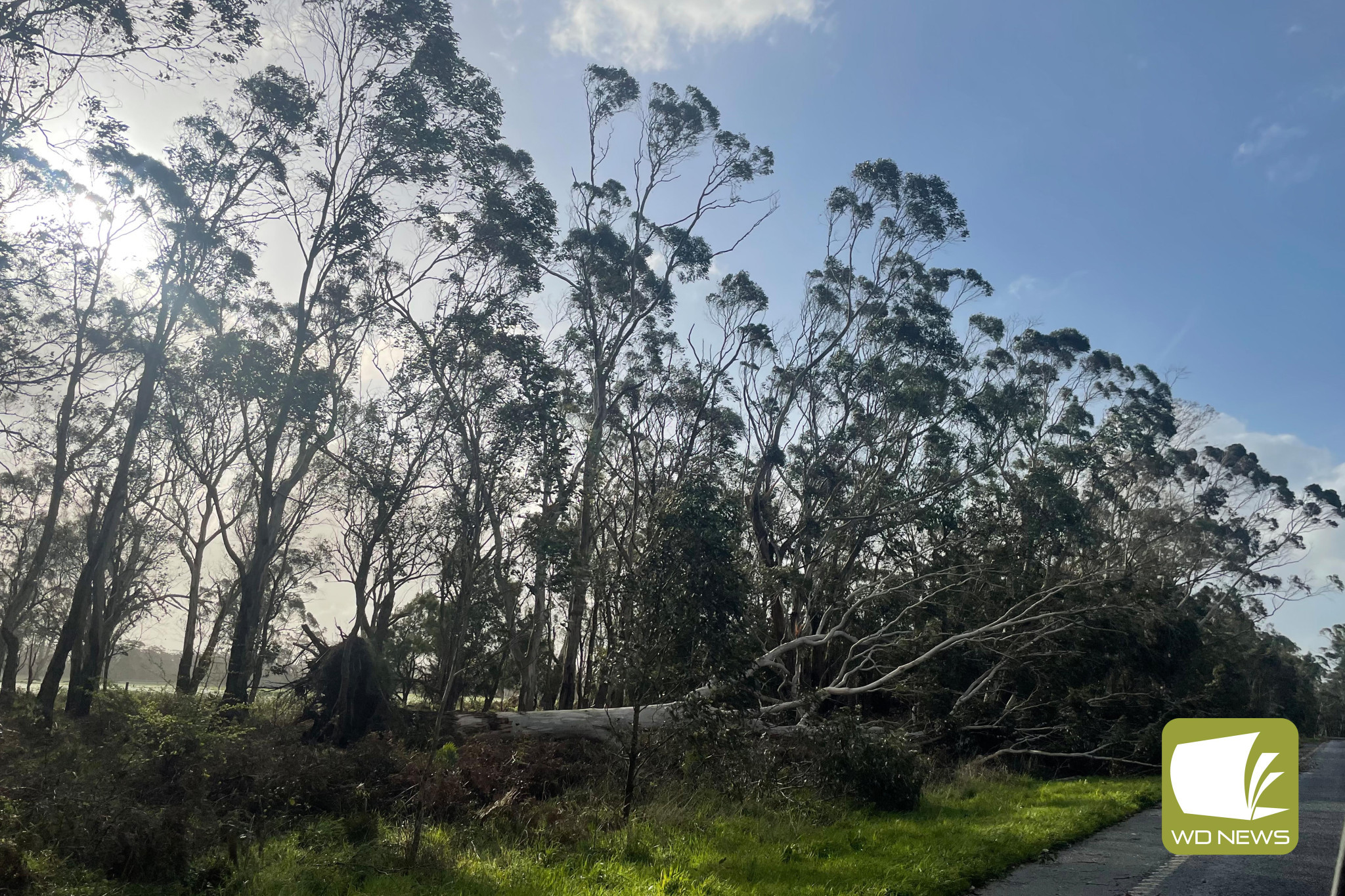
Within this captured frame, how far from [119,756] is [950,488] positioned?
2337 centimetres

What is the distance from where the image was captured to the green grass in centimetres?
723

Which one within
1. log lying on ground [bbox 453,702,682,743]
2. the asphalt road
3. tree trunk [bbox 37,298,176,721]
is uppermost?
tree trunk [bbox 37,298,176,721]

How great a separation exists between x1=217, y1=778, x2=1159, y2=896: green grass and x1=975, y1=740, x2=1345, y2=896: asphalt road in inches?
14.7

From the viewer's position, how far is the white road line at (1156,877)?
7.57 meters

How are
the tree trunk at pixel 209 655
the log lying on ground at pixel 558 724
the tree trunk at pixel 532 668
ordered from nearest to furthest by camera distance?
the log lying on ground at pixel 558 724, the tree trunk at pixel 532 668, the tree trunk at pixel 209 655

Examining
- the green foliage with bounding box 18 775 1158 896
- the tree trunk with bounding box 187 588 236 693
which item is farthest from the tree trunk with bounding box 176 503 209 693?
the green foliage with bounding box 18 775 1158 896

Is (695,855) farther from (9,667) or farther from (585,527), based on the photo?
(9,667)

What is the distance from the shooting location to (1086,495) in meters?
35.3

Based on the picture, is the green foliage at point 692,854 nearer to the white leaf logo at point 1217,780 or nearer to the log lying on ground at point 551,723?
the white leaf logo at point 1217,780

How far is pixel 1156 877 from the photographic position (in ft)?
27.2

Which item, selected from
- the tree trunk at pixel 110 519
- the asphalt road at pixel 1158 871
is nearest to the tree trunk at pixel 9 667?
the tree trunk at pixel 110 519

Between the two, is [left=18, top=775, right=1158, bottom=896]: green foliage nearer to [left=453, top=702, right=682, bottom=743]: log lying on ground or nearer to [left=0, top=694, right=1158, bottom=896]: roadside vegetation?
[left=0, top=694, right=1158, bottom=896]: roadside vegetation

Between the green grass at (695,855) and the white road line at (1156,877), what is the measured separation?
1323 millimetres

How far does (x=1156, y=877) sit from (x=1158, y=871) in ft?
1.34
